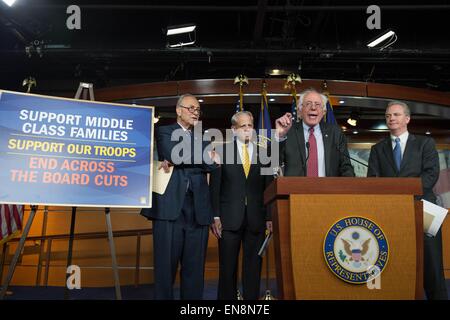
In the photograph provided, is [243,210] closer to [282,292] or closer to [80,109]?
[282,292]

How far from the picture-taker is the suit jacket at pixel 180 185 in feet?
7.57

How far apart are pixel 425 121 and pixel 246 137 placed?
6.35 meters

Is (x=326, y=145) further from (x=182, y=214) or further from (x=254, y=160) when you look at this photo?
(x=182, y=214)

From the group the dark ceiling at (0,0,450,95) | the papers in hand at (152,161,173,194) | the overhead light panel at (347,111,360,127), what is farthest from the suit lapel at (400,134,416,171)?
the overhead light panel at (347,111,360,127)

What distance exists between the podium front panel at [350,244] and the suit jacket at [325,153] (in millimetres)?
628

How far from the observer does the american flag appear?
177 inches

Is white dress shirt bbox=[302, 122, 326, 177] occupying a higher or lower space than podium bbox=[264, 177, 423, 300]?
higher

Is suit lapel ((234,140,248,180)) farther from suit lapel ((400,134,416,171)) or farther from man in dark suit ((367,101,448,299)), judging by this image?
suit lapel ((400,134,416,171))

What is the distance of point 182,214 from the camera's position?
2.34 meters

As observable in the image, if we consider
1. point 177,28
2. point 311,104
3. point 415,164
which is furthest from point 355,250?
point 177,28

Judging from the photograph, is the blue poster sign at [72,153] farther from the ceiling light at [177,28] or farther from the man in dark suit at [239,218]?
the ceiling light at [177,28]

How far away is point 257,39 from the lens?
228 inches

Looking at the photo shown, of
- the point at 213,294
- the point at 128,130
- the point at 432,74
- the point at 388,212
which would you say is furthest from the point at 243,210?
the point at 432,74

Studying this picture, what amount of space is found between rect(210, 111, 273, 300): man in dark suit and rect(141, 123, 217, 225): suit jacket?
0.26 metres
